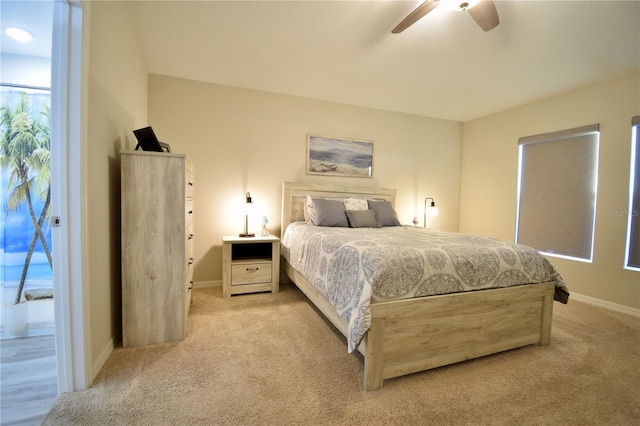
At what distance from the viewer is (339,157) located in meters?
3.72

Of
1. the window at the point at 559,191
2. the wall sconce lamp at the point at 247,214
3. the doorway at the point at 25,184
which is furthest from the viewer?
the wall sconce lamp at the point at 247,214

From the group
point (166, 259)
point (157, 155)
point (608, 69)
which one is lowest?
point (166, 259)

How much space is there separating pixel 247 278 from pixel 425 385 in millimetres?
1956

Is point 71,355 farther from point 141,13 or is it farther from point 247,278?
point 141,13

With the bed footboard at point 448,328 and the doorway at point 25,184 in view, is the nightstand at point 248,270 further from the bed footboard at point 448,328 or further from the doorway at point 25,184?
the doorway at point 25,184

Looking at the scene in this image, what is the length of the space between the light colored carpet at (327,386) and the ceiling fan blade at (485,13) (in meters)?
2.21

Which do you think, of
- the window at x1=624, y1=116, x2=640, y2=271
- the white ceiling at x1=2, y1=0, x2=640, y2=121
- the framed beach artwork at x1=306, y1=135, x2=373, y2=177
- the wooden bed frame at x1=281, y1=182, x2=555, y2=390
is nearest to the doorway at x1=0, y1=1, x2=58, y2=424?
the white ceiling at x1=2, y1=0, x2=640, y2=121

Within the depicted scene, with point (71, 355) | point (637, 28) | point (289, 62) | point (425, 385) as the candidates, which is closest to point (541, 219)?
point (637, 28)

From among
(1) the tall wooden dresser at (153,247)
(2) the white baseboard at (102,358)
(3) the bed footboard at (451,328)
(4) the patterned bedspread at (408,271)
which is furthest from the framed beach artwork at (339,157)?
(2) the white baseboard at (102,358)

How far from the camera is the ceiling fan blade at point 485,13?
5.20 feet

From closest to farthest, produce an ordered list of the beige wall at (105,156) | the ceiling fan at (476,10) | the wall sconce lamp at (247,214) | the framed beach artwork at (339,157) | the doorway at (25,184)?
the beige wall at (105,156) → the ceiling fan at (476,10) → the doorway at (25,184) → the wall sconce lamp at (247,214) → the framed beach artwork at (339,157)

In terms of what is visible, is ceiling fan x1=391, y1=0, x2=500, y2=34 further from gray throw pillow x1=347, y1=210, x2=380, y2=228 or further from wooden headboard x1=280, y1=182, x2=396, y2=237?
wooden headboard x1=280, y1=182, x2=396, y2=237

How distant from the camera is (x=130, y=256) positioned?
1810 mm

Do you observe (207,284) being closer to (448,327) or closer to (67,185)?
(67,185)
